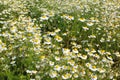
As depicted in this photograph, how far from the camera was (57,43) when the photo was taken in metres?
4.59

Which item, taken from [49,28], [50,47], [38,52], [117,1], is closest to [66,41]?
[49,28]

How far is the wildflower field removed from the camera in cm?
353

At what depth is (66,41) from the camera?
205 inches

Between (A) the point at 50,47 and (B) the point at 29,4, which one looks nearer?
(A) the point at 50,47

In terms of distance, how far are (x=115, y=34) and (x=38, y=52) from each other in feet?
6.46

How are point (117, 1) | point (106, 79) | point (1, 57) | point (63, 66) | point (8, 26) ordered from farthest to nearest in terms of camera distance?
point (117, 1) < point (8, 26) < point (106, 79) < point (1, 57) < point (63, 66)

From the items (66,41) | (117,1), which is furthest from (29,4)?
(117,1)

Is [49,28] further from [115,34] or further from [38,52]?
[38,52]

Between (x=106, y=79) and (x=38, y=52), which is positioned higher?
(x=38, y=52)

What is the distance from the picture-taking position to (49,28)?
17.9ft

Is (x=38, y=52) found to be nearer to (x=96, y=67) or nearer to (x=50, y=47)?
(x=50, y=47)

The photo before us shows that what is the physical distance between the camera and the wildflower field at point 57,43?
139 inches

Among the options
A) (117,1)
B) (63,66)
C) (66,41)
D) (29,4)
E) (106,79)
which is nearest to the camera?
(63,66)

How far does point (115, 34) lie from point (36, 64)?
2153 millimetres
